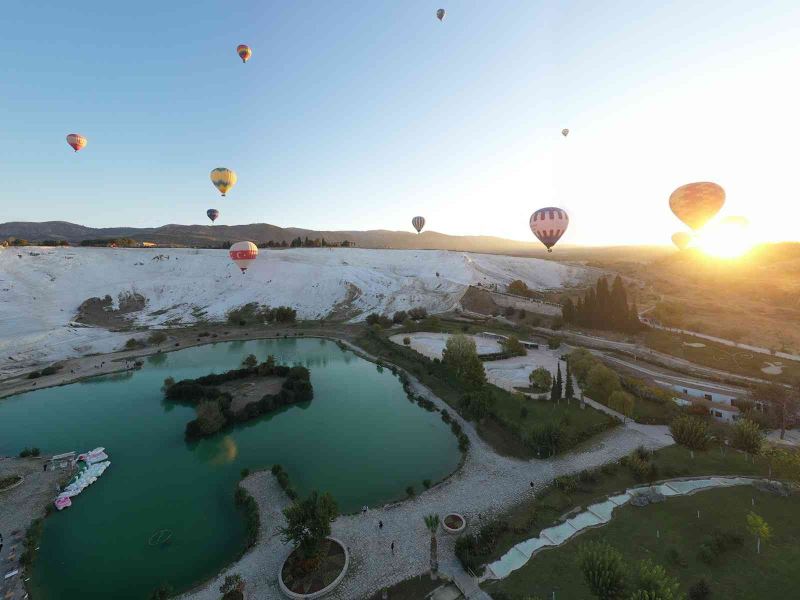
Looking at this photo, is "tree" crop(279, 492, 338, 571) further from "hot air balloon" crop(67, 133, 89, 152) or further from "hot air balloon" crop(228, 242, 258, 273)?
"hot air balloon" crop(67, 133, 89, 152)

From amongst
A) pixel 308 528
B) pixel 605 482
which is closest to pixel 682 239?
pixel 605 482

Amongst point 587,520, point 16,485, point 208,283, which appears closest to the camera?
point 587,520

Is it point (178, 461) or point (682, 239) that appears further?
point (682, 239)

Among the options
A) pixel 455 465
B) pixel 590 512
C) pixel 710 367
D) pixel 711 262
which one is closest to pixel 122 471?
pixel 455 465

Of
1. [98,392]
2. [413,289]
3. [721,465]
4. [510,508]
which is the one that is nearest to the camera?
[510,508]

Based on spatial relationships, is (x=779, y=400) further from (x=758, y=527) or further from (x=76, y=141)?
(x=76, y=141)

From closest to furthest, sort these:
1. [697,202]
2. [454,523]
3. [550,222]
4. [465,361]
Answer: [454,523]
[465,361]
[697,202]
[550,222]

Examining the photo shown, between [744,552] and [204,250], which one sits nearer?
[744,552]

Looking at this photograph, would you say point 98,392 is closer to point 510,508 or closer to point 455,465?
point 455,465
